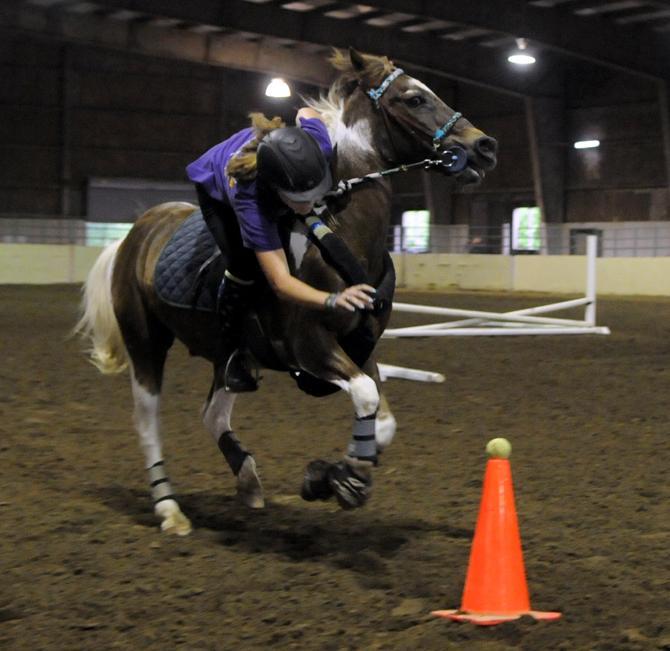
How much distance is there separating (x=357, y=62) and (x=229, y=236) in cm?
88

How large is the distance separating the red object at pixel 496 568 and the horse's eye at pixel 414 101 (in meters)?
1.57

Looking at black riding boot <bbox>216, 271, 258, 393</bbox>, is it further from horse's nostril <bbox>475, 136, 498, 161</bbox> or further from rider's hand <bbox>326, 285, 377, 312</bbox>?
horse's nostril <bbox>475, 136, 498, 161</bbox>

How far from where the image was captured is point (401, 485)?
18.1 ft

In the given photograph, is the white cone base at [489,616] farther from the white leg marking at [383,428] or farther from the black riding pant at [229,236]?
the black riding pant at [229,236]

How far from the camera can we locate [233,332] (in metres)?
4.77

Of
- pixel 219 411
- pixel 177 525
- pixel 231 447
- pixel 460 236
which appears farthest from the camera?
pixel 460 236

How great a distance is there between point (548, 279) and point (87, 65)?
1543 cm

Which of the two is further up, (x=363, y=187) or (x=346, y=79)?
(x=346, y=79)

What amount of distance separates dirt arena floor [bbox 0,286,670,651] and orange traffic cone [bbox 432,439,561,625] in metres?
0.09

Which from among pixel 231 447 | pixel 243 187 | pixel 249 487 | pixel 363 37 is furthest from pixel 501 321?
pixel 363 37

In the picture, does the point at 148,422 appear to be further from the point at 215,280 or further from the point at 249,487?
the point at 215,280

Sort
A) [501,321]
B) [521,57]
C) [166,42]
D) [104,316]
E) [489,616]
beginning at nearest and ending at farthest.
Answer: [489,616]
[104,316]
[501,321]
[521,57]
[166,42]

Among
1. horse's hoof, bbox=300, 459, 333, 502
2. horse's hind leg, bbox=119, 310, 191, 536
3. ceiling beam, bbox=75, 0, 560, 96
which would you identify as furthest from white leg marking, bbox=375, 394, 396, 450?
ceiling beam, bbox=75, 0, 560, 96

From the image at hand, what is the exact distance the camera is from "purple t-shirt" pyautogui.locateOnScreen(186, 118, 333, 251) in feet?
14.0
